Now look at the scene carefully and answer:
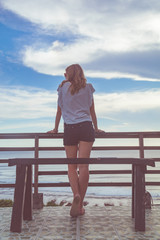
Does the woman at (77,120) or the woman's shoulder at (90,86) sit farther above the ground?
the woman's shoulder at (90,86)

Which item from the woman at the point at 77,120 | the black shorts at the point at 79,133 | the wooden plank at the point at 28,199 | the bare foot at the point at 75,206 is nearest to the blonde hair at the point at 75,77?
the woman at the point at 77,120

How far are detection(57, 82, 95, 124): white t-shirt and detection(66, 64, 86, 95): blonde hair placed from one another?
0.19 ft

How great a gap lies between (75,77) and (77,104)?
1.18 feet

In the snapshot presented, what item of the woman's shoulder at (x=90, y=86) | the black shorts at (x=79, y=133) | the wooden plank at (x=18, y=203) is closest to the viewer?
the wooden plank at (x=18, y=203)

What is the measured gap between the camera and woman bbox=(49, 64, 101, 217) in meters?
3.61

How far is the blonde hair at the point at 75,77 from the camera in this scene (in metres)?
3.61

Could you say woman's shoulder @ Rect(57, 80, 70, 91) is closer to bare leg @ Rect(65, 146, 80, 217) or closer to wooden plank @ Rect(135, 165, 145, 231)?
bare leg @ Rect(65, 146, 80, 217)

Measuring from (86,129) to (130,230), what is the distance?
1.33 metres

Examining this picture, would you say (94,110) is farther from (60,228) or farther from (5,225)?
(5,225)

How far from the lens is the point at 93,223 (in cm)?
352

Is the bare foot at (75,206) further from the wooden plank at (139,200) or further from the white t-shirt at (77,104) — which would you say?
the white t-shirt at (77,104)

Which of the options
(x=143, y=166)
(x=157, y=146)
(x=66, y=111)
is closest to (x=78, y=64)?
(x=66, y=111)

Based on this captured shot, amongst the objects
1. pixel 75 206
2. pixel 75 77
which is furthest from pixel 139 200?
pixel 75 77

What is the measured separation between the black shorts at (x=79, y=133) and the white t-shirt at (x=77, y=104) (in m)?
0.06
